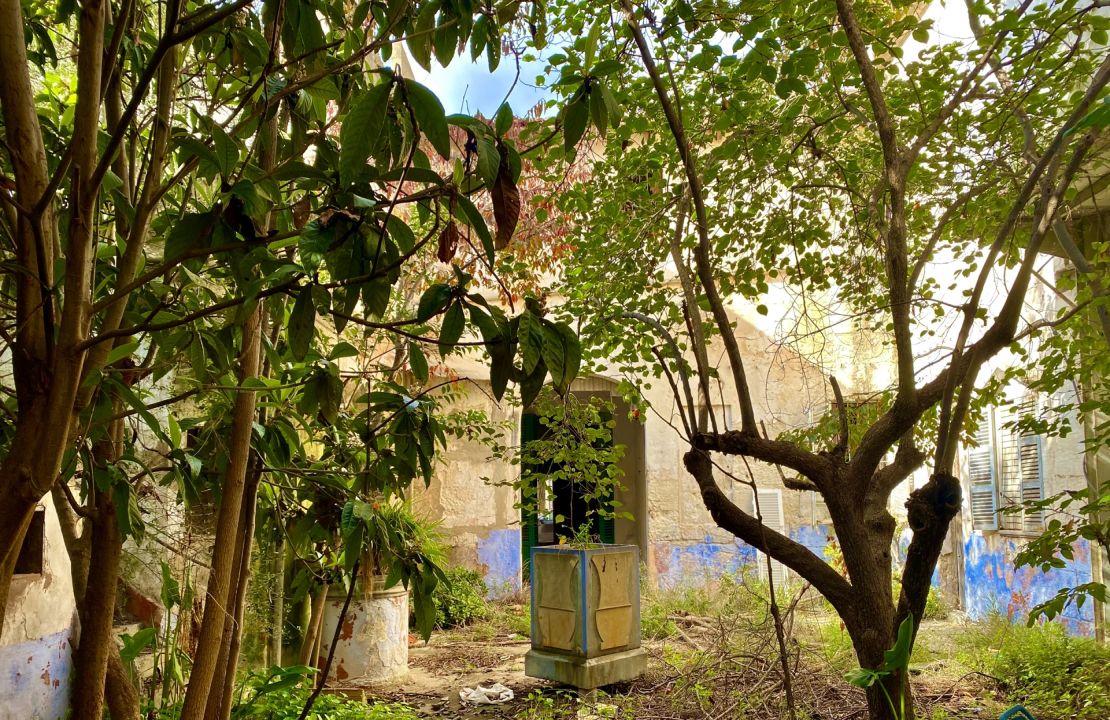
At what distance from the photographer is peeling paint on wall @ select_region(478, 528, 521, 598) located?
1072 cm

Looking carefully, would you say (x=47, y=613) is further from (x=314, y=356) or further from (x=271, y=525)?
(x=314, y=356)

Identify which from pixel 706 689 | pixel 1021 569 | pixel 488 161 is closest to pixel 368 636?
pixel 706 689

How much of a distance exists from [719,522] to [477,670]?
487cm

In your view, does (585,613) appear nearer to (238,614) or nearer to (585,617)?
(585,617)

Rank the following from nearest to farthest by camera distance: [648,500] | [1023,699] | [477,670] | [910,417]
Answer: [910,417]
[1023,699]
[477,670]
[648,500]

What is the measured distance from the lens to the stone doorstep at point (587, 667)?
623 centimetres

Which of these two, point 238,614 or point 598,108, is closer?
point 598,108

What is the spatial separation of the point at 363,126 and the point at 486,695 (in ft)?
19.8

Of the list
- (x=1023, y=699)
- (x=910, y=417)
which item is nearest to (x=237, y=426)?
(x=910, y=417)

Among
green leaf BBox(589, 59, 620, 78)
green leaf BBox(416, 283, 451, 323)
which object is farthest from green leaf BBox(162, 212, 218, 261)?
green leaf BBox(589, 59, 620, 78)

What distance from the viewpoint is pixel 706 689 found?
557 cm

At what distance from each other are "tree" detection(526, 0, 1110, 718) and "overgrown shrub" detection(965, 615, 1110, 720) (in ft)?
6.72

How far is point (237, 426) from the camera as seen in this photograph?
2178 mm

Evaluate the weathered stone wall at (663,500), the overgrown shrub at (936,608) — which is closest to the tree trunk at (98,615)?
the weathered stone wall at (663,500)
